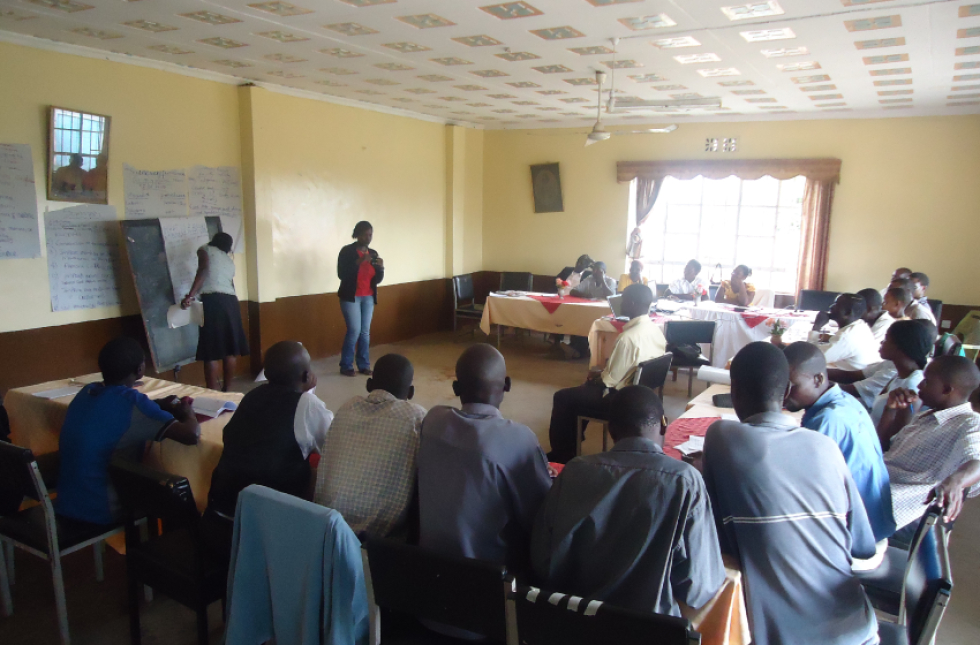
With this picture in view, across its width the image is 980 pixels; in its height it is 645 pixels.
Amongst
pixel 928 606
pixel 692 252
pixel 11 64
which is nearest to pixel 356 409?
pixel 928 606

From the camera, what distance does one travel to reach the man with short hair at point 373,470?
208 cm

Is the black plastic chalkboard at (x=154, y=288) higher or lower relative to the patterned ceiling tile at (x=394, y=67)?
lower

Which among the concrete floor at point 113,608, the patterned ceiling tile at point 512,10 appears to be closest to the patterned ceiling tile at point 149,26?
the patterned ceiling tile at point 512,10

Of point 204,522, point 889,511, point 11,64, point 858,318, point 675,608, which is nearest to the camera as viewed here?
point 675,608

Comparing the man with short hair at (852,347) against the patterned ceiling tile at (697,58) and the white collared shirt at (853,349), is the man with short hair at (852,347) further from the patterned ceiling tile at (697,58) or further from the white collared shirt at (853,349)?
the patterned ceiling tile at (697,58)

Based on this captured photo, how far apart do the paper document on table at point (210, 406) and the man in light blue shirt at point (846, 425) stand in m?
2.35

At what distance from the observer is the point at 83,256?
5086mm

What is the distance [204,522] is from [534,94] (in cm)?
555

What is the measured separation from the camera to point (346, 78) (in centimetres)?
601

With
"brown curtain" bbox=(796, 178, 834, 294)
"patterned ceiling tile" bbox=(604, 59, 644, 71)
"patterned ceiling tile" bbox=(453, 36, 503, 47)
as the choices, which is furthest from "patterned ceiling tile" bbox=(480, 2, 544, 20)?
"brown curtain" bbox=(796, 178, 834, 294)

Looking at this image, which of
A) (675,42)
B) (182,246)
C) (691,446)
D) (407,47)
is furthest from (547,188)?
(691,446)

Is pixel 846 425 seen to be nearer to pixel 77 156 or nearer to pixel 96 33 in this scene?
pixel 96 33

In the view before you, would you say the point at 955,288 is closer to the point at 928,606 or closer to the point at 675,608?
the point at 928,606

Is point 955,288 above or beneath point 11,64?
beneath
